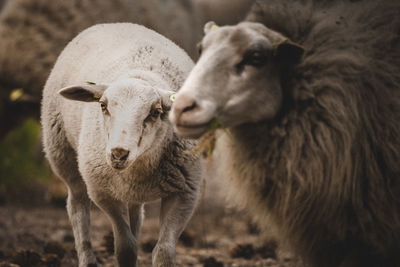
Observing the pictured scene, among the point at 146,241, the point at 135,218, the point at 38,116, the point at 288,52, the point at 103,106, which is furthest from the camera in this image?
the point at 38,116

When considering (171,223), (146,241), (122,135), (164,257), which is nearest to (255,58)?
(122,135)

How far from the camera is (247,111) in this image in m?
2.83

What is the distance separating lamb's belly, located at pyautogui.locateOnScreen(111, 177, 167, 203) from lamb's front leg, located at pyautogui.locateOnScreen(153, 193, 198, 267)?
5.5 inches

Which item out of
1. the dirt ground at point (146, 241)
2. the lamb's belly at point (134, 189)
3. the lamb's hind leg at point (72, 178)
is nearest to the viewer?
the lamb's belly at point (134, 189)

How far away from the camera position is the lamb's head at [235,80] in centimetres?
262

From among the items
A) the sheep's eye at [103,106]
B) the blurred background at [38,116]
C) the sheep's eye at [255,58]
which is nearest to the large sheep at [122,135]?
the sheep's eye at [103,106]

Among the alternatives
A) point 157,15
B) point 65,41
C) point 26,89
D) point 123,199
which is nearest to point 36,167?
point 26,89

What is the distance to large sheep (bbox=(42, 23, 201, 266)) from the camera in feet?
10.6

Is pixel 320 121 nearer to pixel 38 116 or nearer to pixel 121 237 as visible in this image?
pixel 121 237

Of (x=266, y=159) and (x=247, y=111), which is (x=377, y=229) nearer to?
(x=266, y=159)

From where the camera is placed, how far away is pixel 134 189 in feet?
11.5

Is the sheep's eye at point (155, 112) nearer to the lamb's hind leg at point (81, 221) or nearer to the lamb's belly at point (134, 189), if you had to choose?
the lamb's belly at point (134, 189)

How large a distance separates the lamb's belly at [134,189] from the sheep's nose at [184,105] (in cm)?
103

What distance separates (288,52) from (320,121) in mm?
439
